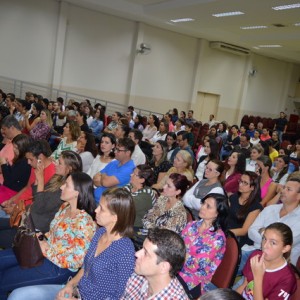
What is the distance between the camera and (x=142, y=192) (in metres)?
3.25

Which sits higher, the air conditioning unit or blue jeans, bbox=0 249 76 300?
the air conditioning unit

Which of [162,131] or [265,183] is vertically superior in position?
[162,131]

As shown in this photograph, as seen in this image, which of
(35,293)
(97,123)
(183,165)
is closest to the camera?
(35,293)

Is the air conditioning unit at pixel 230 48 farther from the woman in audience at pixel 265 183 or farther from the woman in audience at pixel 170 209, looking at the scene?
the woman in audience at pixel 170 209

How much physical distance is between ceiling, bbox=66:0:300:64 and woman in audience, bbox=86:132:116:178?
639 cm

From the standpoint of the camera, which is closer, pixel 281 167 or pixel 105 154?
pixel 105 154

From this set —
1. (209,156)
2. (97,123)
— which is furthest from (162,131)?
(209,156)

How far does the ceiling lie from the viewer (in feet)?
30.7

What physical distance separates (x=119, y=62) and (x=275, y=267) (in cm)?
1235

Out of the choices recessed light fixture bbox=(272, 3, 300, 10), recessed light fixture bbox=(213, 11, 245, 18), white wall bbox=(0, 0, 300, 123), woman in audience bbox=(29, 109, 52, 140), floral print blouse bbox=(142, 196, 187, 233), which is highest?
recessed light fixture bbox=(213, 11, 245, 18)

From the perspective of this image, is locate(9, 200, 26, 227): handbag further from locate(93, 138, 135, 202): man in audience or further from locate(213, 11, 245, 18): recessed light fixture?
locate(213, 11, 245, 18): recessed light fixture

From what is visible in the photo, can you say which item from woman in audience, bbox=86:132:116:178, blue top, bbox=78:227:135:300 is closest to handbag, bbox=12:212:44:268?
blue top, bbox=78:227:135:300

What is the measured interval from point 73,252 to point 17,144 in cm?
182

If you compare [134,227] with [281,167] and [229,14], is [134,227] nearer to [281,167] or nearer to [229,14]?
[281,167]
